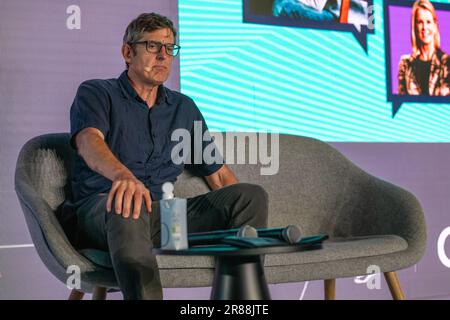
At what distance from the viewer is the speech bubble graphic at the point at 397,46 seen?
373cm

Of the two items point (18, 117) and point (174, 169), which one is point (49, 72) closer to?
point (18, 117)

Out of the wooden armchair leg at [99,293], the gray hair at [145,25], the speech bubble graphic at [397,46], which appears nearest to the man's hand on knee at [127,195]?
the wooden armchair leg at [99,293]

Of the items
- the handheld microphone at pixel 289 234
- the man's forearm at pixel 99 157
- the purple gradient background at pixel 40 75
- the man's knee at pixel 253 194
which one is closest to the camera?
the handheld microphone at pixel 289 234

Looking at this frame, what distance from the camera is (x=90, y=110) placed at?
2.42 m

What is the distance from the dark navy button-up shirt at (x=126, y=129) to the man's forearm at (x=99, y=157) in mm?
70

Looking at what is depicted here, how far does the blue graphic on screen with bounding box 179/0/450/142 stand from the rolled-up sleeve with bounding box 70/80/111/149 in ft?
2.74

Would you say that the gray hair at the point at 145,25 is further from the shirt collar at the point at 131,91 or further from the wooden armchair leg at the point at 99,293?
the wooden armchair leg at the point at 99,293

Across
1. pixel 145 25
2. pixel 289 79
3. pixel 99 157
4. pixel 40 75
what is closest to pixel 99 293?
pixel 99 157

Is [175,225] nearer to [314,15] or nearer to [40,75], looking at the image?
[40,75]

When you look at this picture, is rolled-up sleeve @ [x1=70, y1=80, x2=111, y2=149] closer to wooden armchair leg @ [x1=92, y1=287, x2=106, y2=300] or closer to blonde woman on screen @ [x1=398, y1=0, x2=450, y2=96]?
wooden armchair leg @ [x1=92, y1=287, x2=106, y2=300]

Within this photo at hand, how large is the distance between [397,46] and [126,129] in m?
1.86

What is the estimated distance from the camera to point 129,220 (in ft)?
6.57

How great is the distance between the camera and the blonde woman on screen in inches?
149
